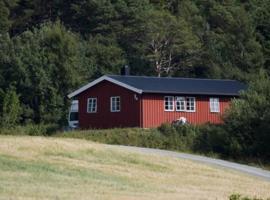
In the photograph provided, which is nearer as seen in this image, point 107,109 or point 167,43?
point 107,109

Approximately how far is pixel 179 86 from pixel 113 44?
27174mm

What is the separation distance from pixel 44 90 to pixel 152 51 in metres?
16.3

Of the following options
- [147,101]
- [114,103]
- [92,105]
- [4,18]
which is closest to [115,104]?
[114,103]

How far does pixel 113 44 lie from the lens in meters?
84.7

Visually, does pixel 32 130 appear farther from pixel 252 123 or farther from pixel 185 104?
pixel 252 123

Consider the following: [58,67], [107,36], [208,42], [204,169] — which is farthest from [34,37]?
[204,169]

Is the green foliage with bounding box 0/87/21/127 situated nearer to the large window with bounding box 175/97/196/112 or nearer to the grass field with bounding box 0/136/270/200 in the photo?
the large window with bounding box 175/97/196/112

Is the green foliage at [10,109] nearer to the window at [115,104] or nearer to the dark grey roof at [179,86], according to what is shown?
the window at [115,104]

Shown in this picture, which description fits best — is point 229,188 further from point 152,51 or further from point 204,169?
point 152,51

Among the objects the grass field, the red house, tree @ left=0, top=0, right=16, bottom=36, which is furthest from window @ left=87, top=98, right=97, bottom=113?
tree @ left=0, top=0, right=16, bottom=36

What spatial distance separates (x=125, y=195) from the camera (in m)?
22.2

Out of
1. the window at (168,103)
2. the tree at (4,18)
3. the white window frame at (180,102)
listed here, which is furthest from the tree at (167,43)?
the window at (168,103)

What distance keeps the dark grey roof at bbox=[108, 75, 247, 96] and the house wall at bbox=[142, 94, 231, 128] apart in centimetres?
55

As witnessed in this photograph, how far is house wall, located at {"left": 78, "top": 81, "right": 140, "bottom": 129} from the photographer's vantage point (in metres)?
56.2
